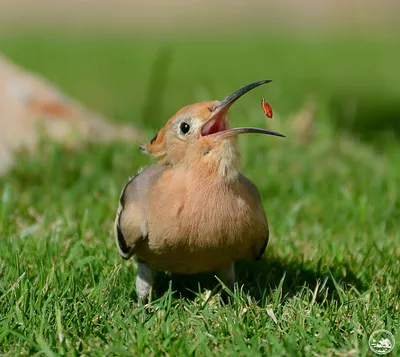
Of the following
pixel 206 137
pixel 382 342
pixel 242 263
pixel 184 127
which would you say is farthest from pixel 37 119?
pixel 382 342

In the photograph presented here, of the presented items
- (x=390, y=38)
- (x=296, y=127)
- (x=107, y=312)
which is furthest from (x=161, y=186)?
(x=390, y=38)

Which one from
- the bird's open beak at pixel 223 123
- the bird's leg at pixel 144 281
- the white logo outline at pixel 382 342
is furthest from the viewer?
the bird's leg at pixel 144 281

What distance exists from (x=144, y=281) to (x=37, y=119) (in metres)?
2.99

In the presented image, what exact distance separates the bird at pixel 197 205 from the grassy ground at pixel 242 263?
0.19 m

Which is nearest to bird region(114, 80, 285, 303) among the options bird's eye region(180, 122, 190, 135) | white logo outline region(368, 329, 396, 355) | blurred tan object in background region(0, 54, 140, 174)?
bird's eye region(180, 122, 190, 135)

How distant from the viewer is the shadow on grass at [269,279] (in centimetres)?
371

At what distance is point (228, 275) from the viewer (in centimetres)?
364

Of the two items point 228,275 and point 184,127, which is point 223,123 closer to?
point 184,127

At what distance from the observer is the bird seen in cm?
329

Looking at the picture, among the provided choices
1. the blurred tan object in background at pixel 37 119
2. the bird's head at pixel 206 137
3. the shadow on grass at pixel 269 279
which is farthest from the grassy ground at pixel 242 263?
the bird's head at pixel 206 137

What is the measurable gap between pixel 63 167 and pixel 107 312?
8.07 feet

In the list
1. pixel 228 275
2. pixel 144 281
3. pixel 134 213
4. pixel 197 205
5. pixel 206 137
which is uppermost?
pixel 206 137

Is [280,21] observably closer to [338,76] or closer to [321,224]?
[338,76]

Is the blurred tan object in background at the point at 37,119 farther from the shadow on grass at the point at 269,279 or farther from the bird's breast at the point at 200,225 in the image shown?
the bird's breast at the point at 200,225
